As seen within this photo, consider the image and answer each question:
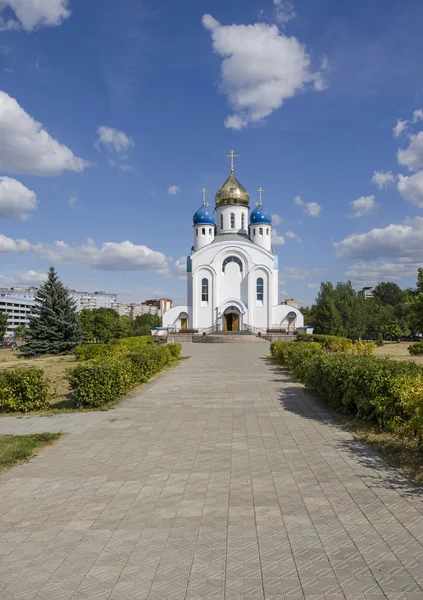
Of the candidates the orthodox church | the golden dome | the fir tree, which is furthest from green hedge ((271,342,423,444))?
the golden dome

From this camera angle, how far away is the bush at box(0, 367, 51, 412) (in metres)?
8.60

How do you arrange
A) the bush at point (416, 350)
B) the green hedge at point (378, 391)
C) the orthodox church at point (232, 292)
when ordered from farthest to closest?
the orthodox church at point (232, 292) → the bush at point (416, 350) → the green hedge at point (378, 391)

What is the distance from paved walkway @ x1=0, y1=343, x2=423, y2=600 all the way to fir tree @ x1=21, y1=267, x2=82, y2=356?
1918cm

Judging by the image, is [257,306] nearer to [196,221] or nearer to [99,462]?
[196,221]

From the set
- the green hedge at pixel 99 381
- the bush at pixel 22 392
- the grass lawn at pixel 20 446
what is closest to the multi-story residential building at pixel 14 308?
the green hedge at pixel 99 381

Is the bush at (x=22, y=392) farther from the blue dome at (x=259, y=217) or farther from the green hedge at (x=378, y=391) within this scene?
the blue dome at (x=259, y=217)

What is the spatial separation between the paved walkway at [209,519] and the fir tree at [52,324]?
62.9 feet

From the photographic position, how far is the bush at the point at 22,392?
28.2 feet

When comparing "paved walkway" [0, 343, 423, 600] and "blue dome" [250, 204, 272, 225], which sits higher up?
"blue dome" [250, 204, 272, 225]

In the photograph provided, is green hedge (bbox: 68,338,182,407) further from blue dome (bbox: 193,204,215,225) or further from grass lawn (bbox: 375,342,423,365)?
blue dome (bbox: 193,204,215,225)

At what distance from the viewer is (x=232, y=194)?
1772 inches

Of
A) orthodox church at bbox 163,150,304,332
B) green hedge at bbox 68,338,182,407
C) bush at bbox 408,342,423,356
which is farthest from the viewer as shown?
orthodox church at bbox 163,150,304,332

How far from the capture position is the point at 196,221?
4491 cm

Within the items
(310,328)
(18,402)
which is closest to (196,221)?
(310,328)
